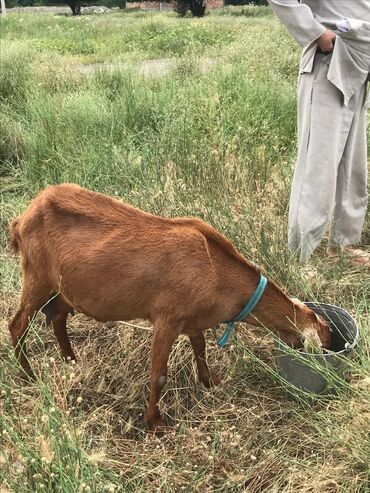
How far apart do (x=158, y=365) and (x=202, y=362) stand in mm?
399

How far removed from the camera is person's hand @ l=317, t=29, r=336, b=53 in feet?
9.64

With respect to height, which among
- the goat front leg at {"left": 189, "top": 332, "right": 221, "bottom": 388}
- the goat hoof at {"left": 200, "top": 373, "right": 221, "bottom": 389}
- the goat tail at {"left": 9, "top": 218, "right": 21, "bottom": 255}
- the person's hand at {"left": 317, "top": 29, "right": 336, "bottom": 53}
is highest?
the person's hand at {"left": 317, "top": 29, "right": 336, "bottom": 53}

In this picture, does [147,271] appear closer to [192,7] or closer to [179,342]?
[179,342]

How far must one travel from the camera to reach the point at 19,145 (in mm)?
5402

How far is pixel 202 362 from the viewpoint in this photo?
260 centimetres

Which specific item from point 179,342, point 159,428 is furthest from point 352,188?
point 159,428

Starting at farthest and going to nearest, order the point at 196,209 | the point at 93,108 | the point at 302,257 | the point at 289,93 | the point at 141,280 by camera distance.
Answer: the point at 289,93, the point at 93,108, the point at 196,209, the point at 302,257, the point at 141,280

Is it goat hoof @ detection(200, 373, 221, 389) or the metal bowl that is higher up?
the metal bowl

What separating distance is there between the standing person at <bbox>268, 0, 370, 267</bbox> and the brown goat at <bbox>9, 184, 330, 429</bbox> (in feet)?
3.37

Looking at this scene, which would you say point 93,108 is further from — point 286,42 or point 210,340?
point 286,42

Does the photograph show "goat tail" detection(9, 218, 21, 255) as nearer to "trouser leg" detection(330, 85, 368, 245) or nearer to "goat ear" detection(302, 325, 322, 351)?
"goat ear" detection(302, 325, 322, 351)

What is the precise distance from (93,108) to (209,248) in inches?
140

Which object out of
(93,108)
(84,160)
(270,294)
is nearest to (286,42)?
(93,108)

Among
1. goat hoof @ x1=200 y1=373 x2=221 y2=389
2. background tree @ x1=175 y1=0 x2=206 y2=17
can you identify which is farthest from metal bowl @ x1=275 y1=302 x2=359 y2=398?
background tree @ x1=175 y1=0 x2=206 y2=17
